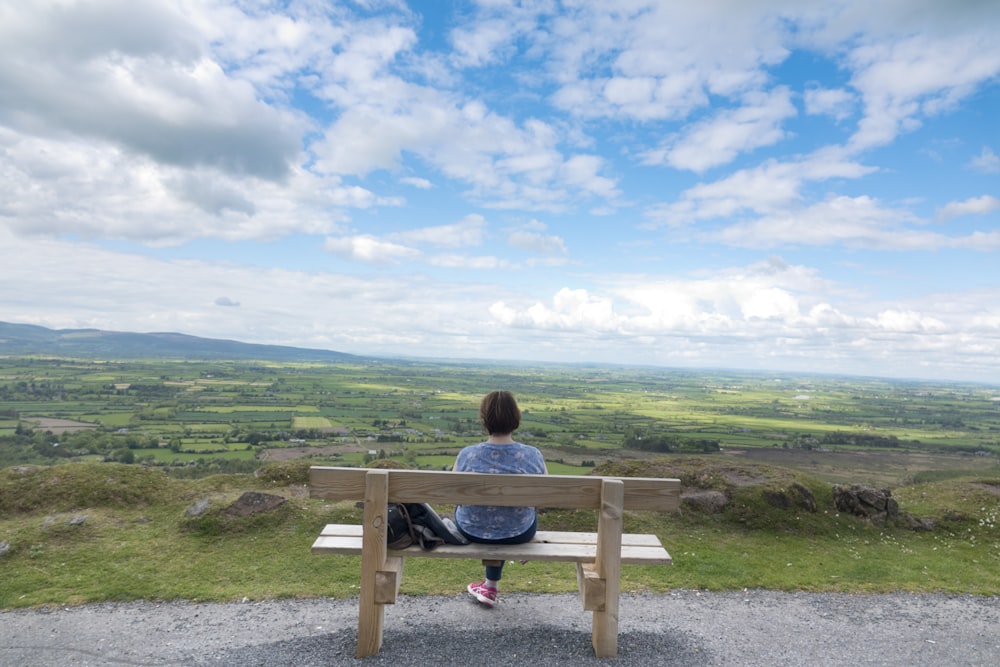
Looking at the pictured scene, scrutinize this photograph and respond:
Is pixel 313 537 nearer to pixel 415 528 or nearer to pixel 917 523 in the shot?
pixel 415 528

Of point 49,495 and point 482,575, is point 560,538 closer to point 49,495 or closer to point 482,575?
point 482,575

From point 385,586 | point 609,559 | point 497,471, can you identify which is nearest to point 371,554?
point 385,586

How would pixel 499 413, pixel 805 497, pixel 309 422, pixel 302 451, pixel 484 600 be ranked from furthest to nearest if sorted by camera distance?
1. pixel 309 422
2. pixel 302 451
3. pixel 805 497
4. pixel 484 600
5. pixel 499 413

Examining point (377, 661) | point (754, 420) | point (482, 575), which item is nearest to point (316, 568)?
point (482, 575)

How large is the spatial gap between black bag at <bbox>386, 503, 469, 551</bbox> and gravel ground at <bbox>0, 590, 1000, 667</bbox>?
0.97 metres

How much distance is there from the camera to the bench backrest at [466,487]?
5.00 metres

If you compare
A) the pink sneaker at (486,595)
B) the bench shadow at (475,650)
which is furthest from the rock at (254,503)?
the pink sneaker at (486,595)

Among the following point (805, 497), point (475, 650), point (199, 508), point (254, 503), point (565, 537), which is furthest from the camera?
point (805, 497)

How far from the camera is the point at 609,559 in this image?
199 inches

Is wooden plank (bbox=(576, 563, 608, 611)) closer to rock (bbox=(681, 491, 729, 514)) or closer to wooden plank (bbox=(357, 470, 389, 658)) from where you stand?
wooden plank (bbox=(357, 470, 389, 658))

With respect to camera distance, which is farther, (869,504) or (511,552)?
(869,504)

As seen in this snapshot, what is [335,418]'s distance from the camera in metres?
60.3

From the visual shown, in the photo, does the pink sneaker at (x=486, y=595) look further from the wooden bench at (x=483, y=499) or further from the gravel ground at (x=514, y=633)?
the wooden bench at (x=483, y=499)

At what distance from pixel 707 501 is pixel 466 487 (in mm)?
6422
